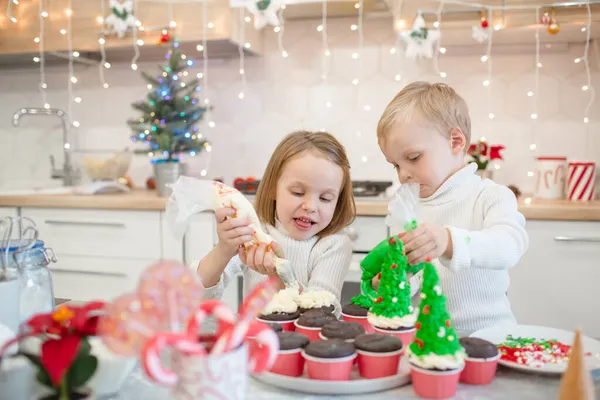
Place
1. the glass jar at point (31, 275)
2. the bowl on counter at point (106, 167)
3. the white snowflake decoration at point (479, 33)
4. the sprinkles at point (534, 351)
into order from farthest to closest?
the bowl on counter at point (106, 167) < the white snowflake decoration at point (479, 33) < the glass jar at point (31, 275) < the sprinkles at point (534, 351)

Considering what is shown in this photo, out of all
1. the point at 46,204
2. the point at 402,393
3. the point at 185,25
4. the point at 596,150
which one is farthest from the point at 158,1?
the point at 402,393

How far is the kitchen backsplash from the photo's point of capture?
2.45 meters

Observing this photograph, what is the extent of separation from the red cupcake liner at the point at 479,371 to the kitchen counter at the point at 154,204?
1.37 metres

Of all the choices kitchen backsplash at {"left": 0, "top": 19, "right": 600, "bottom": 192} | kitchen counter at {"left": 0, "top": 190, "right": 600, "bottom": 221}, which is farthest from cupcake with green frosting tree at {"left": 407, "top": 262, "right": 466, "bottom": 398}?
kitchen backsplash at {"left": 0, "top": 19, "right": 600, "bottom": 192}

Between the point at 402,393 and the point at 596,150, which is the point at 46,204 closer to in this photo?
the point at 402,393

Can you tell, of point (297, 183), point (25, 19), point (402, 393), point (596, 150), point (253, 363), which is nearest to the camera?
point (253, 363)

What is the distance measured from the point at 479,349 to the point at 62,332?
1.66 ft

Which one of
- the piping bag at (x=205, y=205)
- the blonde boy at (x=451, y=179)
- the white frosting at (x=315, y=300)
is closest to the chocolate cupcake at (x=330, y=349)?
the white frosting at (x=315, y=300)

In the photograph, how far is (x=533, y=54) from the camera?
2.44 metres

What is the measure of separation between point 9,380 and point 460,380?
0.55m

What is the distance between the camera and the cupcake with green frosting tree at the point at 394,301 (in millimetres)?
833

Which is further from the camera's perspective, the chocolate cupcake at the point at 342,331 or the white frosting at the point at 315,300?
the white frosting at the point at 315,300

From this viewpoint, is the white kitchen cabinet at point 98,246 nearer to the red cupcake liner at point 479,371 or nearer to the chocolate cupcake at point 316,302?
the chocolate cupcake at point 316,302

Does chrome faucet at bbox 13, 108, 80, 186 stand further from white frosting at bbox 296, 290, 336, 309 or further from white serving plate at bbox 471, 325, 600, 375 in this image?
white serving plate at bbox 471, 325, 600, 375
